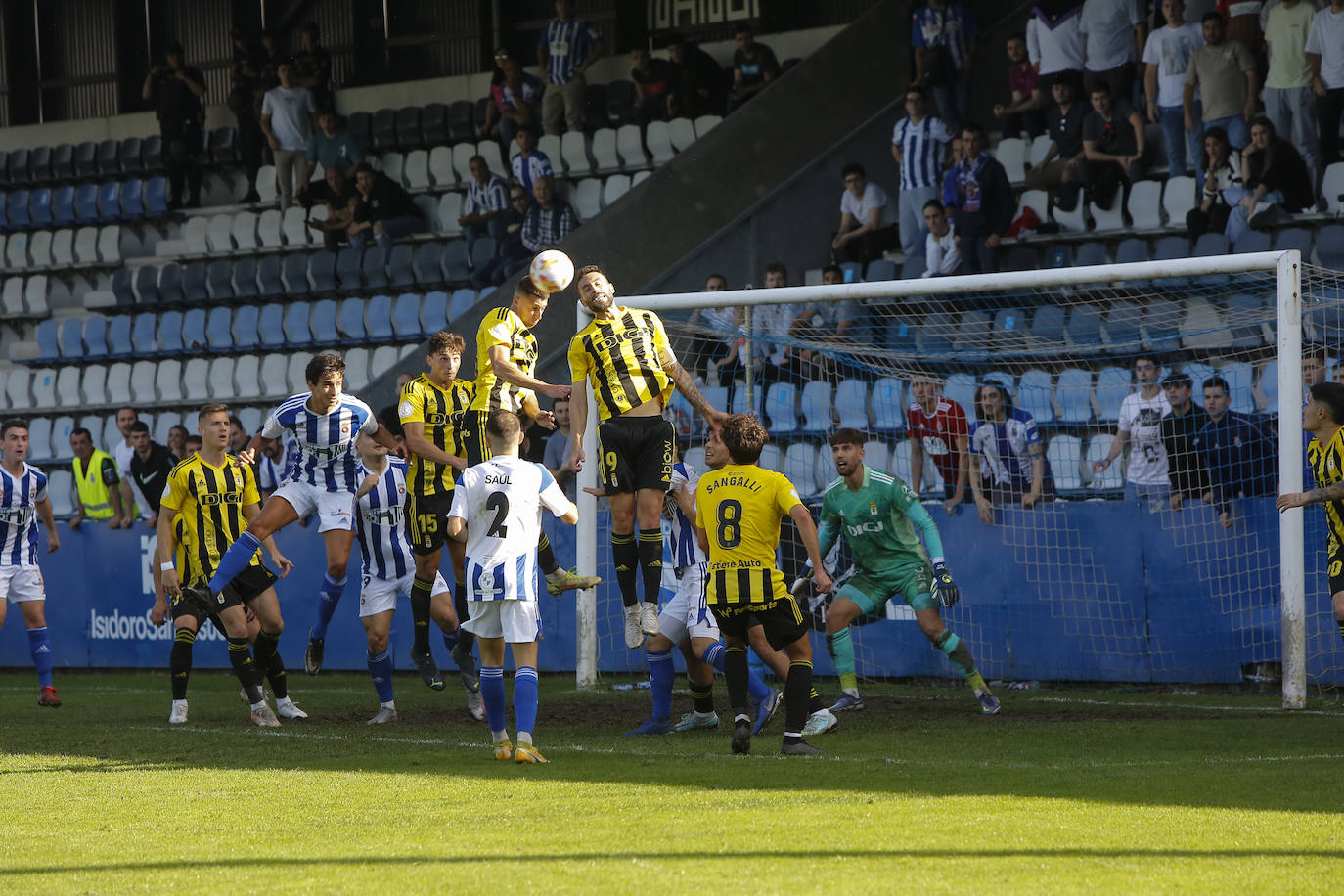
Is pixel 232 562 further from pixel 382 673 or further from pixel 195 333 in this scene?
pixel 195 333

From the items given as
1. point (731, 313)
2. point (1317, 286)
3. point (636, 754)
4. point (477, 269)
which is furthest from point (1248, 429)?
point (477, 269)

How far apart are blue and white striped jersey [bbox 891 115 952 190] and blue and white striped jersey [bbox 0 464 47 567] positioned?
872 cm

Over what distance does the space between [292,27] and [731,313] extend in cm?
1299

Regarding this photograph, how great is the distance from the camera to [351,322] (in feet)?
65.9

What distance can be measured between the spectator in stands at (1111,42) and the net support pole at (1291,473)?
5930 mm

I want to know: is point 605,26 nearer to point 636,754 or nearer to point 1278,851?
point 636,754

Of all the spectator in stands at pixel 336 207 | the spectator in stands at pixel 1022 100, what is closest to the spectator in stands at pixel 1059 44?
the spectator in stands at pixel 1022 100

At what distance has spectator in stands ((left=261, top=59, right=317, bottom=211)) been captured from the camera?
71.8 ft

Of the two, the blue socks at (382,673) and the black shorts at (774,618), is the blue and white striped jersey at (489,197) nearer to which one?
the blue socks at (382,673)

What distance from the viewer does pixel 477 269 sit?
1906 centimetres

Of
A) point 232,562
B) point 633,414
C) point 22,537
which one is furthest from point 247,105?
point 633,414

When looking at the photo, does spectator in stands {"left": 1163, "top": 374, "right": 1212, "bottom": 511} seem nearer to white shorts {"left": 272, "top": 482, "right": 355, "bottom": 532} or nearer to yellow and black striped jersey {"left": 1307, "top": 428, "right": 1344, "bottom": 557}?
yellow and black striped jersey {"left": 1307, "top": 428, "right": 1344, "bottom": 557}

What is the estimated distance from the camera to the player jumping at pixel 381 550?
1079 centimetres

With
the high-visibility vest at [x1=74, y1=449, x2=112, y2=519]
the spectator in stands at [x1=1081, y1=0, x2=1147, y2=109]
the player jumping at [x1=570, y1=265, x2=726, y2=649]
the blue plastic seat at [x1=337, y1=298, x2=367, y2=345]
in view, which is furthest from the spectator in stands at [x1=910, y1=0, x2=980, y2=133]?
the high-visibility vest at [x1=74, y1=449, x2=112, y2=519]
